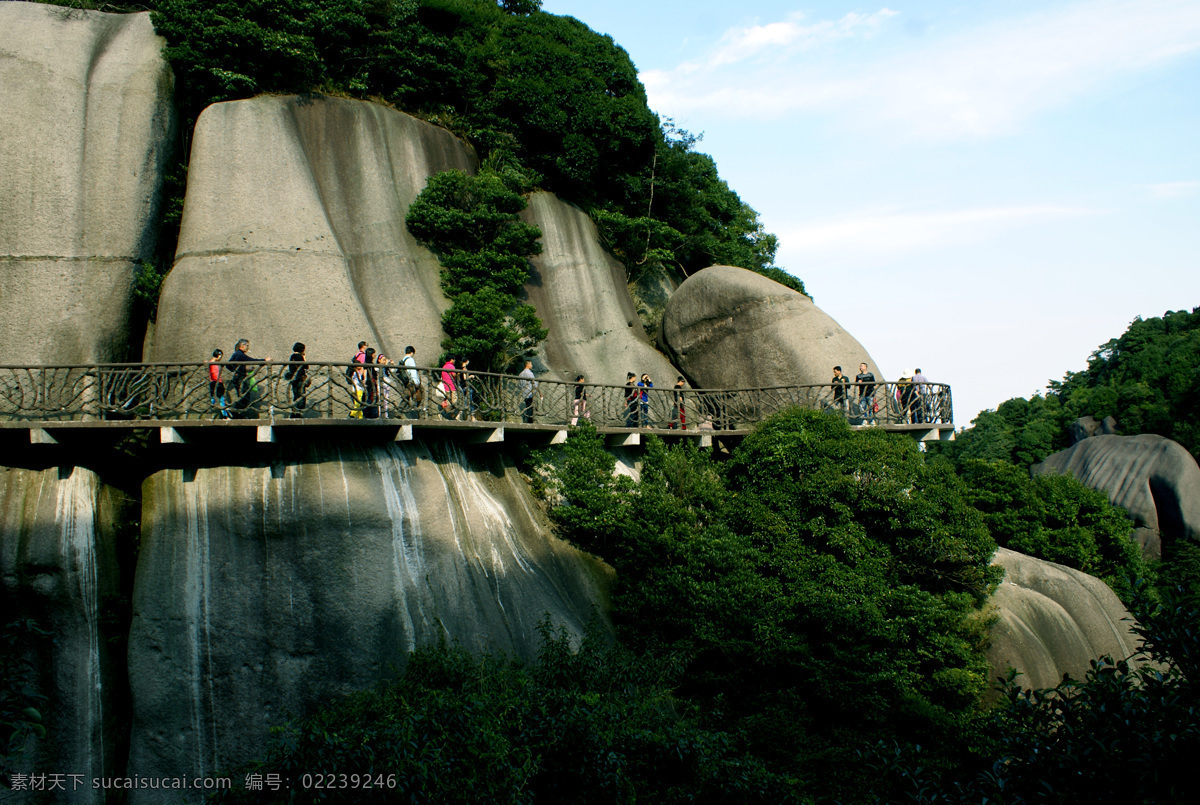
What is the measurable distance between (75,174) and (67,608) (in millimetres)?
9689

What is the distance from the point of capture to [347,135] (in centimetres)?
2039

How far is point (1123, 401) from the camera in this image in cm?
4153

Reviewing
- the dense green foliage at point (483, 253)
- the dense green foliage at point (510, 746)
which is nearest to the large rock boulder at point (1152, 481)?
the dense green foliage at point (483, 253)

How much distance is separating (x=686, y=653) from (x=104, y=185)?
15595 millimetres

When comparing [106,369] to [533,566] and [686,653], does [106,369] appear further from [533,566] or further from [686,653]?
[686,653]

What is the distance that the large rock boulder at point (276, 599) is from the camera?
12695 mm

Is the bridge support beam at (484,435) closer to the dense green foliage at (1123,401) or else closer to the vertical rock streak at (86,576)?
the vertical rock streak at (86,576)

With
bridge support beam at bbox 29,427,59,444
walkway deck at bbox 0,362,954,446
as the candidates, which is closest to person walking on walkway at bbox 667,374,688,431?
walkway deck at bbox 0,362,954,446

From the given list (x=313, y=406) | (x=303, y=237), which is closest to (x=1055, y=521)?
(x=313, y=406)

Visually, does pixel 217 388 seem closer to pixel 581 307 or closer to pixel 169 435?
pixel 169 435

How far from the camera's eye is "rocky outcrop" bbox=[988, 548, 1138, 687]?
671 inches

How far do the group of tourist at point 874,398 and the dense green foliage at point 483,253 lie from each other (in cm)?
730

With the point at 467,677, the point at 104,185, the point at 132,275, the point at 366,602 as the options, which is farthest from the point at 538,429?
the point at 104,185

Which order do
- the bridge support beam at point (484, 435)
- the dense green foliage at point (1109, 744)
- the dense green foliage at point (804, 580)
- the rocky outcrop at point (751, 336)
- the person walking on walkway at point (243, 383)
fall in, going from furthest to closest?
the rocky outcrop at point (751, 336) → the bridge support beam at point (484, 435) → the dense green foliage at point (804, 580) → the person walking on walkway at point (243, 383) → the dense green foliage at point (1109, 744)
